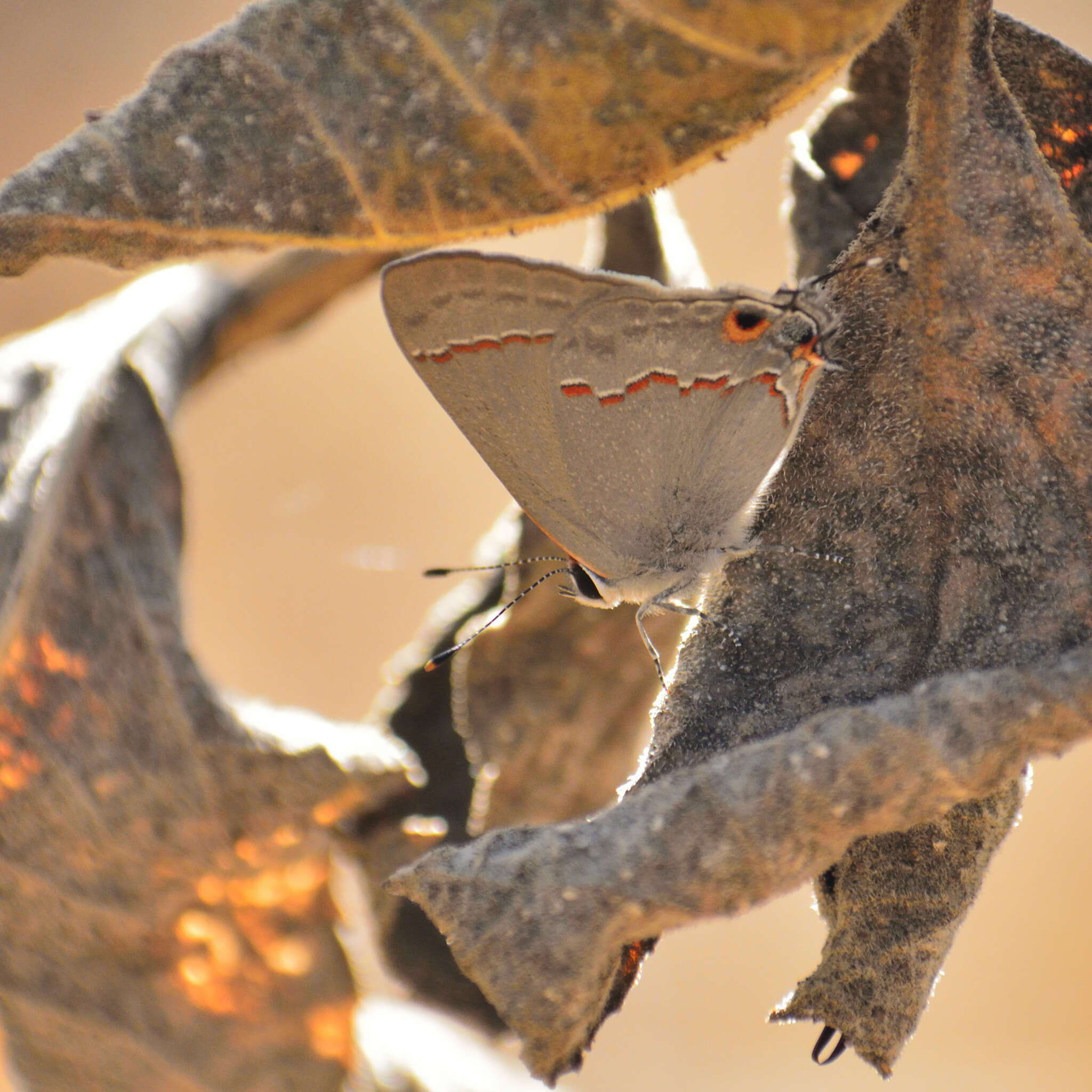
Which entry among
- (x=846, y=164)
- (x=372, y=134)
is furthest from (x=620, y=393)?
(x=372, y=134)

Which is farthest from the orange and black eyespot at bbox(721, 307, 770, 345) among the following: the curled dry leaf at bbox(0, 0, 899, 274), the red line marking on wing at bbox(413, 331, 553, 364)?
the curled dry leaf at bbox(0, 0, 899, 274)

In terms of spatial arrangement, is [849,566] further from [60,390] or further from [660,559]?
[60,390]

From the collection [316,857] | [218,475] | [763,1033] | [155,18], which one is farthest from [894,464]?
[155,18]

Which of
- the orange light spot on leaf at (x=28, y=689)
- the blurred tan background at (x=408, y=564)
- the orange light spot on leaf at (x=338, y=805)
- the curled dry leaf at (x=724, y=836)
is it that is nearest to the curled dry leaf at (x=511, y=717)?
the orange light spot on leaf at (x=338, y=805)

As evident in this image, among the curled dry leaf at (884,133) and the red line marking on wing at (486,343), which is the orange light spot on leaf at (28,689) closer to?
the red line marking on wing at (486,343)

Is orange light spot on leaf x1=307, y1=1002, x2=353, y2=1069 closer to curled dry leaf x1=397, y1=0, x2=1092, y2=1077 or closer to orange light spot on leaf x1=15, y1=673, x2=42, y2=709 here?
orange light spot on leaf x1=15, y1=673, x2=42, y2=709

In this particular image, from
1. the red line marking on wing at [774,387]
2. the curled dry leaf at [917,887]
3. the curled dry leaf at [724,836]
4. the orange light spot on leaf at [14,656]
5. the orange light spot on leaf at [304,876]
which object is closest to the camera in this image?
the curled dry leaf at [724,836]
